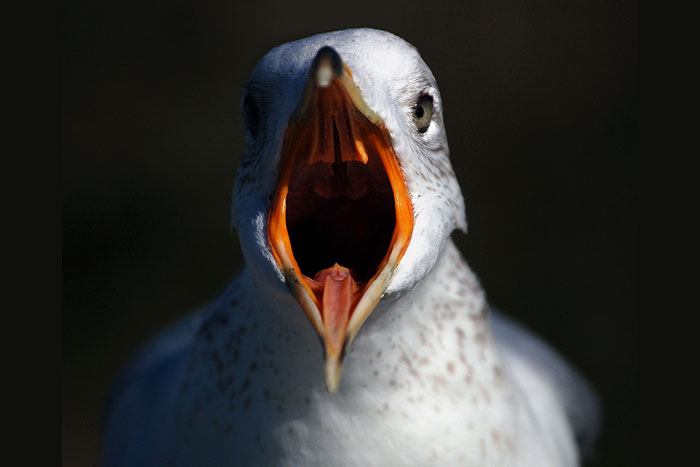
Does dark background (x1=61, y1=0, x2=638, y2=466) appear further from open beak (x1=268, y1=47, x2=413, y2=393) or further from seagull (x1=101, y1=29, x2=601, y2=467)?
open beak (x1=268, y1=47, x2=413, y2=393)

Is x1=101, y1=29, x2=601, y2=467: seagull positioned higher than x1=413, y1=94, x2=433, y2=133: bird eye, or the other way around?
x1=413, y1=94, x2=433, y2=133: bird eye

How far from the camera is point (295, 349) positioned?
122cm

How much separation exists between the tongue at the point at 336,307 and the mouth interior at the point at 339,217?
0.50 feet

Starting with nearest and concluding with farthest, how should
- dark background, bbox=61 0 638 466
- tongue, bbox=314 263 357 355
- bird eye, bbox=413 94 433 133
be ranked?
tongue, bbox=314 263 357 355 < bird eye, bbox=413 94 433 133 < dark background, bbox=61 0 638 466

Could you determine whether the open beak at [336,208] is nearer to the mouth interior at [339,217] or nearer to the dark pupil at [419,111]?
the mouth interior at [339,217]

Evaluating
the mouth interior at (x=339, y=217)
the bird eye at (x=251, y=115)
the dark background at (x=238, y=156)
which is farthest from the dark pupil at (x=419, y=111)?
the dark background at (x=238, y=156)

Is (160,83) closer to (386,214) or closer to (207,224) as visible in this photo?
(207,224)

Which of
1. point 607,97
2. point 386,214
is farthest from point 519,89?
point 386,214

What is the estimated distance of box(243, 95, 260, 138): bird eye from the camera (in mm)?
1223

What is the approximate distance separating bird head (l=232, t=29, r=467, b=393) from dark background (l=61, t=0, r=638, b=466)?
2215 mm

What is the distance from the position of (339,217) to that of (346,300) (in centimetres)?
26

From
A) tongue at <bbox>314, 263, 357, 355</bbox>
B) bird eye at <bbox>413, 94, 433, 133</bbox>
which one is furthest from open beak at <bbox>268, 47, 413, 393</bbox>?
bird eye at <bbox>413, 94, 433, 133</bbox>

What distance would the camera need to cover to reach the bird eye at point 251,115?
1.22m

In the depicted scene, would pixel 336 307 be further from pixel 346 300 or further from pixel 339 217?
pixel 339 217
